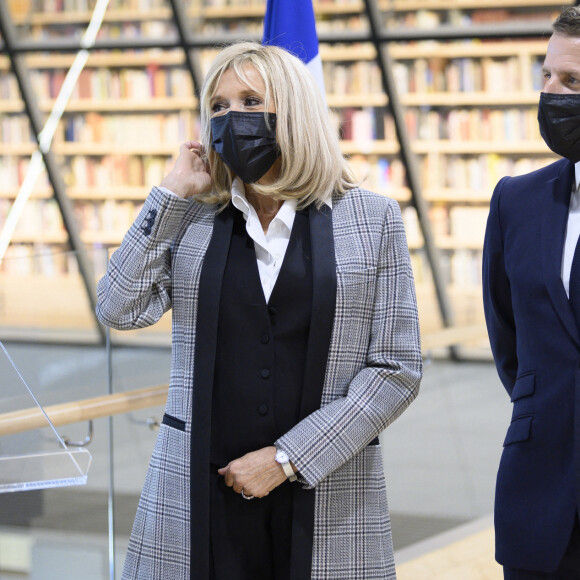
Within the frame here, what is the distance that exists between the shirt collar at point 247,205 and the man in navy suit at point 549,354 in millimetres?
415

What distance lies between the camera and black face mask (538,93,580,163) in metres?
1.67

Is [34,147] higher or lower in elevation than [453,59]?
lower

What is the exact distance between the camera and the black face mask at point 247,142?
182 centimetres

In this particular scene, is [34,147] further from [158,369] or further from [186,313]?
[186,313]

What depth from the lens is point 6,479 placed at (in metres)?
1.89

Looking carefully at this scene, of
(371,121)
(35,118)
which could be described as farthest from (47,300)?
(35,118)

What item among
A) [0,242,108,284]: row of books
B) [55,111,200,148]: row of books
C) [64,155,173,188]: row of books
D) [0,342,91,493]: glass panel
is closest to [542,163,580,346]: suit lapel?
[0,342,91,493]: glass panel

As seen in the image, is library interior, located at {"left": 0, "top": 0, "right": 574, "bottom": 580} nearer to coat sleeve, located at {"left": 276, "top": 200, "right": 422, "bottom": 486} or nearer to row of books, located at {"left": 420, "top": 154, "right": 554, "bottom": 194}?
row of books, located at {"left": 420, "top": 154, "right": 554, "bottom": 194}

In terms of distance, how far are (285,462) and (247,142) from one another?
61 centimetres

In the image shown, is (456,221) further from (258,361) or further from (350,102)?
(258,361)

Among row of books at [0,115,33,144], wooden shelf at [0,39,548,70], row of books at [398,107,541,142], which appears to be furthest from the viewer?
row of books at [0,115,33,144]

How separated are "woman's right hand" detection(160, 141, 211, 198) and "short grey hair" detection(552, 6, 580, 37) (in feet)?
2.42

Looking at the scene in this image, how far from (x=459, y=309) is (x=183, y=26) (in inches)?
121

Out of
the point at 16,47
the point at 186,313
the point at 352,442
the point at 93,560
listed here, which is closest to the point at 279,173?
the point at 186,313
